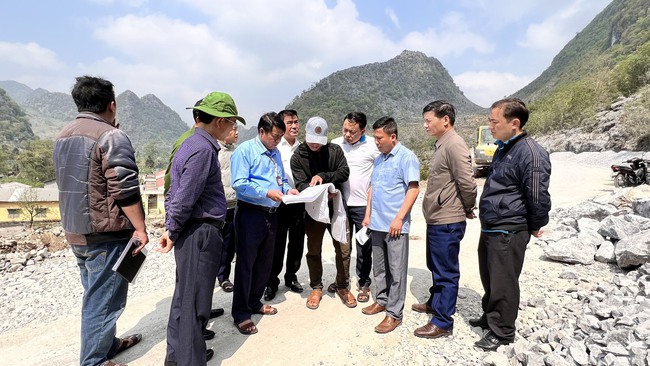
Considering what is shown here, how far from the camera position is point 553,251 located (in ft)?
15.6

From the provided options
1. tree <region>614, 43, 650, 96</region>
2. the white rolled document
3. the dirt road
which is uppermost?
tree <region>614, 43, 650, 96</region>

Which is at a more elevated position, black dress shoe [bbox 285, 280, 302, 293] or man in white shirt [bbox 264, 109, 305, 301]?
man in white shirt [bbox 264, 109, 305, 301]

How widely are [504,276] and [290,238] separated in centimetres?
230

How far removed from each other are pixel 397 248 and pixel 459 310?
1.10m

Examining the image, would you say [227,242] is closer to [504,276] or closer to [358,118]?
[358,118]

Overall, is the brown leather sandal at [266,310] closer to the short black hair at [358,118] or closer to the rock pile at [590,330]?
the rock pile at [590,330]

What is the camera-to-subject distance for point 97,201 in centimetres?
244

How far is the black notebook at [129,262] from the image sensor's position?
7.84ft

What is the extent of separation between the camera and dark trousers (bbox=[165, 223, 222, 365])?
2371 millimetres

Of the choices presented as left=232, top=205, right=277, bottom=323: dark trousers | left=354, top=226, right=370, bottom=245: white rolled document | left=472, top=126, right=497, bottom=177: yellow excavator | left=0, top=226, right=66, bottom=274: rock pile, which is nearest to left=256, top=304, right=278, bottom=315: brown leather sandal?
left=232, top=205, right=277, bottom=323: dark trousers

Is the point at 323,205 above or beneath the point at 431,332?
above

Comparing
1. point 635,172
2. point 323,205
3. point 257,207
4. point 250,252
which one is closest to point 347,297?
point 323,205

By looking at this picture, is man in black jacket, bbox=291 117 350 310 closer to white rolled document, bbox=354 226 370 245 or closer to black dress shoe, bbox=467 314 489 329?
white rolled document, bbox=354 226 370 245

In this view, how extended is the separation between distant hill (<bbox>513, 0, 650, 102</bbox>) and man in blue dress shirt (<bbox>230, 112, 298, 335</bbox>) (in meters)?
68.4
